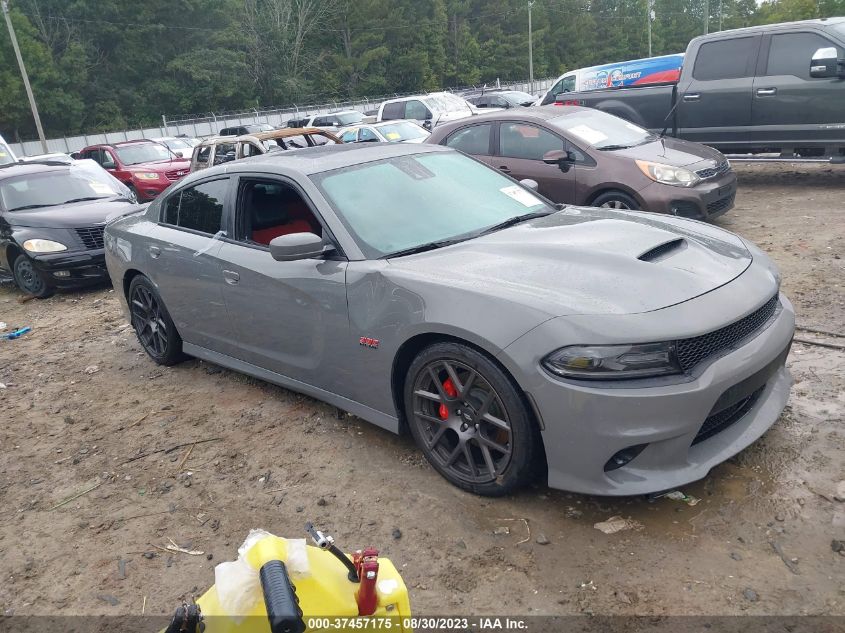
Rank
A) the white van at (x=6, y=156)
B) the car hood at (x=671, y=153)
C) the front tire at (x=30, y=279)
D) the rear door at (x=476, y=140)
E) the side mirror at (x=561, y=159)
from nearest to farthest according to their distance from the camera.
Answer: the car hood at (x=671, y=153), the side mirror at (x=561, y=159), the rear door at (x=476, y=140), the front tire at (x=30, y=279), the white van at (x=6, y=156)

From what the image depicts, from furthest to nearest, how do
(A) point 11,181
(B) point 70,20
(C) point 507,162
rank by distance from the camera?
(B) point 70,20, (A) point 11,181, (C) point 507,162

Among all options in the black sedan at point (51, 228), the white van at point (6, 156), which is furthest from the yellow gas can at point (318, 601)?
the white van at point (6, 156)

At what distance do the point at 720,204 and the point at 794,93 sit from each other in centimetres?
311

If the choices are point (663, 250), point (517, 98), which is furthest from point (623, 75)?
point (517, 98)

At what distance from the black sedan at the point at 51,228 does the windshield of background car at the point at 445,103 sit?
1200 centimetres

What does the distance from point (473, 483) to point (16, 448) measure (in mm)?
3118

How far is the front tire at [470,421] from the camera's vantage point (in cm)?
295

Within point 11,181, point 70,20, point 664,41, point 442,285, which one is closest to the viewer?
point 442,285

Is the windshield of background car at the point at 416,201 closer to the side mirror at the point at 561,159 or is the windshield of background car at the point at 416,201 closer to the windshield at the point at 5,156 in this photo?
the side mirror at the point at 561,159

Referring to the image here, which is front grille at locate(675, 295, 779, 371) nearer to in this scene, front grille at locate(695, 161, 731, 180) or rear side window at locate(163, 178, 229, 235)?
rear side window at locate(163, 178, 229, 235)

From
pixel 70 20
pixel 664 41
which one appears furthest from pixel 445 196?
pixel 664 41

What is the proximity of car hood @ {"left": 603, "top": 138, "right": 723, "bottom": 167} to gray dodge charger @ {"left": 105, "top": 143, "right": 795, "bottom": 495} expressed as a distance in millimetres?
3401

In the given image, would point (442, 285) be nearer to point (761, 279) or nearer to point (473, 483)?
point (473, 483)

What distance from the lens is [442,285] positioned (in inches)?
126
